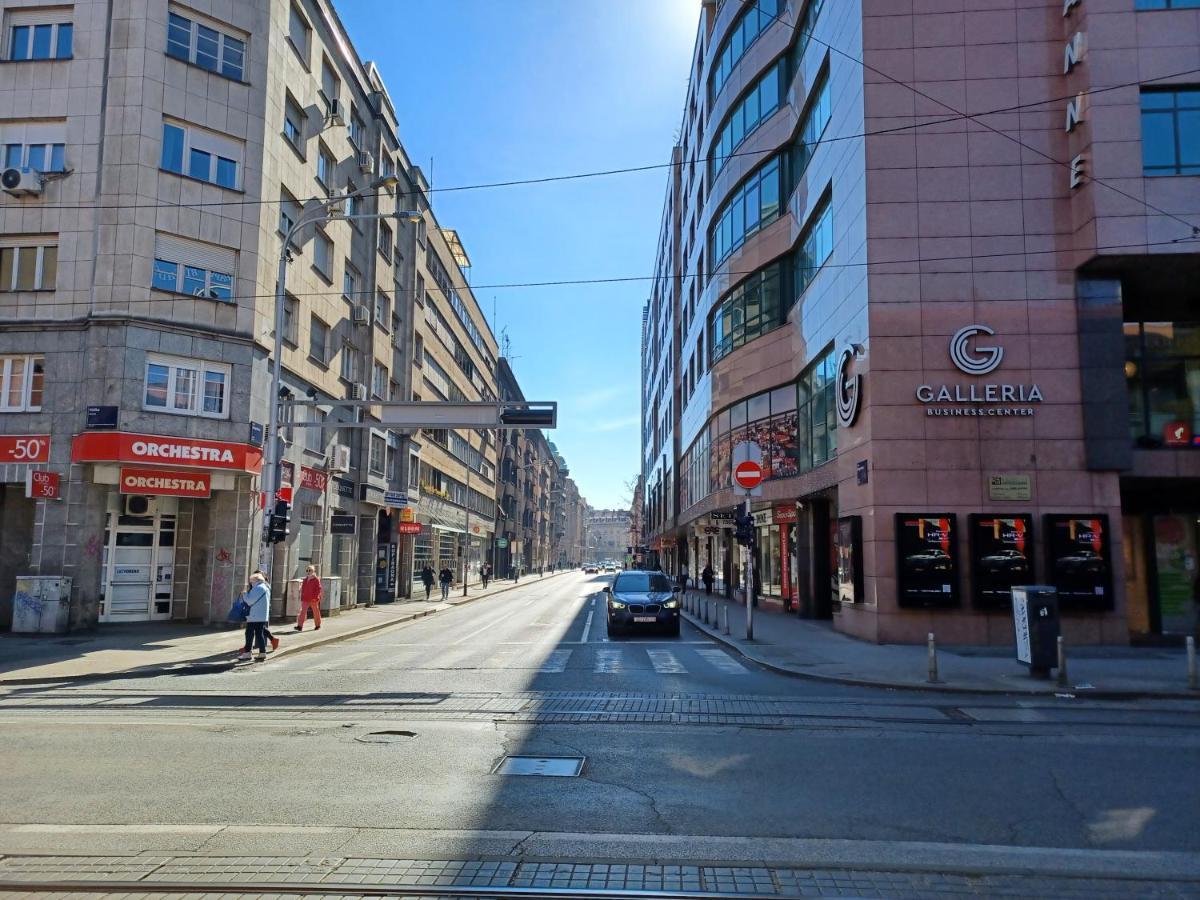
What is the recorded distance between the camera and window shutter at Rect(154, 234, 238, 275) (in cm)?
2187

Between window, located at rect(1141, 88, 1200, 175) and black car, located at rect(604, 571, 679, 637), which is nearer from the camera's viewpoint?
window, located at rect(1141, 88, 1200, 175)

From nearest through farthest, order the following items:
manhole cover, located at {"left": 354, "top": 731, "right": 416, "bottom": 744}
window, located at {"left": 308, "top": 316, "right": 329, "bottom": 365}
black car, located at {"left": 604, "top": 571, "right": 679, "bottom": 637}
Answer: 1. manhole cover, located at {"left": 354, "top": 731, "right": 416, "bottom": 744}
2. black car, located at {"left": 604, "top": 571, "right": 679, "bottom": 637}
3. window, located at {"left": 308, "top": 316, "right": 329, "bottom": 365}

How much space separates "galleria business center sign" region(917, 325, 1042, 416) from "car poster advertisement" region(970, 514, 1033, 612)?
2.40 meters

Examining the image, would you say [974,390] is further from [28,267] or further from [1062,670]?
[28,267]

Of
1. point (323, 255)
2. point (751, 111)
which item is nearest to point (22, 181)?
point (323, 255)

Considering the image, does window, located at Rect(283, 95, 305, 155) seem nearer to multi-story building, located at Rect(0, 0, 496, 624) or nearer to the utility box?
multi-story building, located at Rect(0, 0, 496, 624)

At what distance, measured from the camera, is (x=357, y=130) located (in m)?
33.0

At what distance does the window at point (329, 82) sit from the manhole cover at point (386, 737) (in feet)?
82.1

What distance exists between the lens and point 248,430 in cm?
2253

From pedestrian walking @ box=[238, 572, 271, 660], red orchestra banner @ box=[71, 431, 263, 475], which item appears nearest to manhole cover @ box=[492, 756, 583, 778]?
pedestrian walking @ box=[238, 572, 271, 660]

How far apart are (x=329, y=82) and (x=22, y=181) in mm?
11470

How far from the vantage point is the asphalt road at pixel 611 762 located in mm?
6135

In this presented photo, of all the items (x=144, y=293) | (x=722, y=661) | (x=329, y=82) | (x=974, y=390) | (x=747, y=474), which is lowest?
(x=722, y=661)

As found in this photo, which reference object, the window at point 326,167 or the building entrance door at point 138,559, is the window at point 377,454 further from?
the building entrance door at point 138,559
